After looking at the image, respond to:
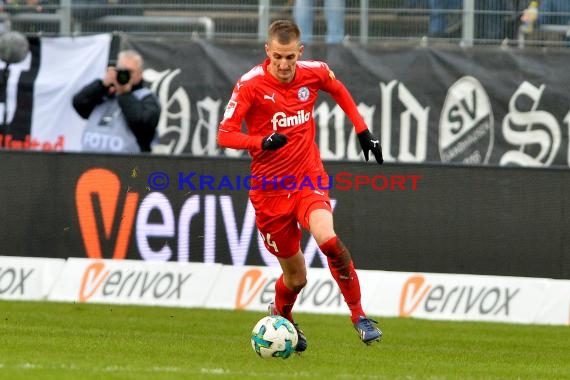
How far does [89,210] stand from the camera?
14898 millimetres

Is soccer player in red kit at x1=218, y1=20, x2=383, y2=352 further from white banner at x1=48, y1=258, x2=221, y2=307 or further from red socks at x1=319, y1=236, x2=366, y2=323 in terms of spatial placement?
white banner at x1=48, y1=258, x2=221, y2=307

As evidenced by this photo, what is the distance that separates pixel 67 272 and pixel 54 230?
19.7 inches

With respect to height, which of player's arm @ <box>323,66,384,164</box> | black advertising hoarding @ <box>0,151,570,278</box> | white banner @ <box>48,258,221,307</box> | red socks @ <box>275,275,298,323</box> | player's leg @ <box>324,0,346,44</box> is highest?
player's arm @ <box>323,66,384,164</box>

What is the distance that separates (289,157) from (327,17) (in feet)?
25.9

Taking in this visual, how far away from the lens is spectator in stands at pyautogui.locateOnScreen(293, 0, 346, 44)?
701 inches

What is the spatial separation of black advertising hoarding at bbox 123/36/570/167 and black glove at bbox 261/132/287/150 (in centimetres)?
718

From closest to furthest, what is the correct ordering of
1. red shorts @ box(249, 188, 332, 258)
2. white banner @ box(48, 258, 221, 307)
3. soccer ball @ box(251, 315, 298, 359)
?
soccer ball @ box(251, 315, 298, 359) → red shorts @ box(249, 188, 332, 258) → white banner @ box(48, 258, 221, 307)

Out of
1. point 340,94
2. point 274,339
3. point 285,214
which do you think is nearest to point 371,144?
point 340,94

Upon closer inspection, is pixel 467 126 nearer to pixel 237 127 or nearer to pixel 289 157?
pixel 289 157

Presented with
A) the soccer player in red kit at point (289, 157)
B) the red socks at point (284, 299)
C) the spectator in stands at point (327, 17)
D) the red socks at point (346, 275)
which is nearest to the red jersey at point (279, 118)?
the soccer player in red kit at point (289, 157)

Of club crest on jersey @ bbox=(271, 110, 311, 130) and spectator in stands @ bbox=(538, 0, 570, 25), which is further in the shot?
spectator in stands @ bbox=(538, 0, 570, 25)

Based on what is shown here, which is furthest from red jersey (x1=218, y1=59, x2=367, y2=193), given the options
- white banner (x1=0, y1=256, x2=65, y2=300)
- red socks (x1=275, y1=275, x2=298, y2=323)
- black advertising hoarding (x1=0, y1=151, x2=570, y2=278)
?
white banner (x1=0, y1=256, x2=65, y2=300)

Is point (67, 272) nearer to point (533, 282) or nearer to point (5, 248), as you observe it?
point (5, 248)

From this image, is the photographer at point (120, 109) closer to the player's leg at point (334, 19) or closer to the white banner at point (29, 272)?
the white banner at point (29, 272)
